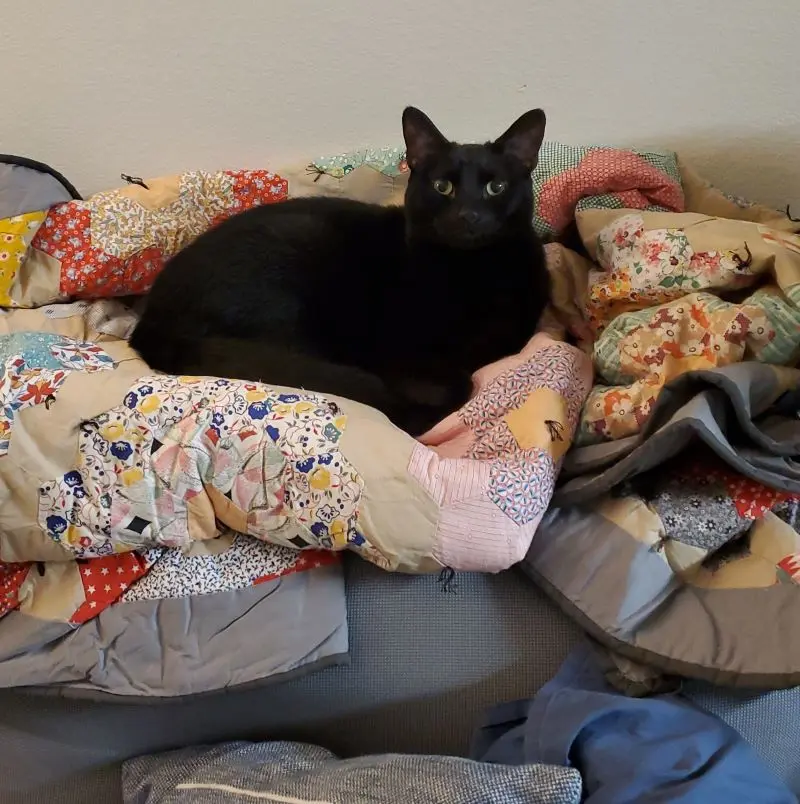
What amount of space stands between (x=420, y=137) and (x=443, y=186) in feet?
0.30

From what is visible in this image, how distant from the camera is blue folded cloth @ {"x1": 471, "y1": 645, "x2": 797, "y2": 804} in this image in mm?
685

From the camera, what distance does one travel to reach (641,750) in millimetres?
712

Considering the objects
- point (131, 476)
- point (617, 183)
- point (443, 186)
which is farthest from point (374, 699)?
point (617, 183)

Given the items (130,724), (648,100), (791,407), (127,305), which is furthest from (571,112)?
(130,724)

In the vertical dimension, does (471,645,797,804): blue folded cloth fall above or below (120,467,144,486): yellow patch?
below

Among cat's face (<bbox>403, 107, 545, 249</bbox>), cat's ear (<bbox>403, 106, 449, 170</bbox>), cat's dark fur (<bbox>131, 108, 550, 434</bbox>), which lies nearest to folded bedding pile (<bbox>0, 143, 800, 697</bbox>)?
cat's dark fur (<bbox>131, 108, 550, 434</bbox>)

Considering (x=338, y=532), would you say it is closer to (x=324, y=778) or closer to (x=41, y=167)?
(x=324, y=778)

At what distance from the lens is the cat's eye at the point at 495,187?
3.85 feet

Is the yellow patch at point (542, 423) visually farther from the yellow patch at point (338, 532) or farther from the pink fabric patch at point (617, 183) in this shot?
the pink fabric patch at point (617, 183)

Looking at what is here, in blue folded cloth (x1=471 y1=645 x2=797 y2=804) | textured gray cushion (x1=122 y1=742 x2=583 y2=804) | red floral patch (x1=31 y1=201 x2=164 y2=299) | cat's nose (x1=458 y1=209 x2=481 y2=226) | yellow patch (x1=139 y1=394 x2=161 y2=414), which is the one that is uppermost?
cat's nose (x1=458 y1=209 x2=481 y2=226)

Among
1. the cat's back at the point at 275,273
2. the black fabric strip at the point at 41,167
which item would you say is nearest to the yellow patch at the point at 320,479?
the cat's back at the point at 275,273

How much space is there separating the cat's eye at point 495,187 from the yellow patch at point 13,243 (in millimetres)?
762

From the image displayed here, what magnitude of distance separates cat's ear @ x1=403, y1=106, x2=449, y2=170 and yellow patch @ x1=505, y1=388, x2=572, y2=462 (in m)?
0.44

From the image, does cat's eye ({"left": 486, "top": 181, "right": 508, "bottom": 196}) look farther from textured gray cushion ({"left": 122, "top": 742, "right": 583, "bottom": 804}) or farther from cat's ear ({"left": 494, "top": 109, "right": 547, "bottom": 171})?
textured gray cushion ({"left": 122, "top": 742, "right": 583, "bottom": 804})
